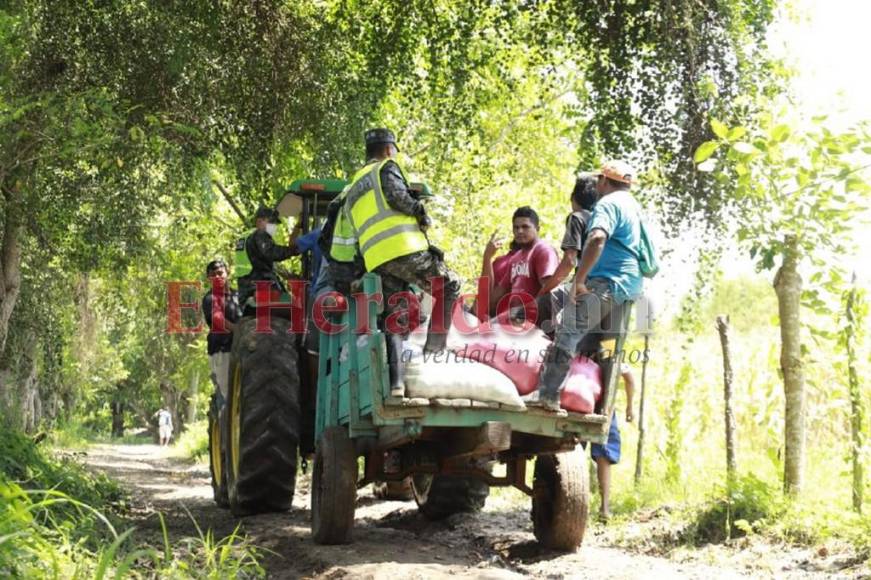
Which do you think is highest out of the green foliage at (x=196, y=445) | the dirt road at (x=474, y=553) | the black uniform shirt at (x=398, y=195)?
the black uniform shirt at (x=398, y=195)

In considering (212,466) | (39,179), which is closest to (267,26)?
(39,179)

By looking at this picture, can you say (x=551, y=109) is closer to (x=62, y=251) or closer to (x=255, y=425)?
(x=62, y=251)

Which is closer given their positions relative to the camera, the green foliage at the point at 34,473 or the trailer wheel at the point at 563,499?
the trailer wheel at the point at 563,499

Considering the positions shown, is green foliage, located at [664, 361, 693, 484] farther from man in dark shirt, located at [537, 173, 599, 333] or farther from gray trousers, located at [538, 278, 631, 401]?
gray trousers, located at [538, 278, 631, 401]

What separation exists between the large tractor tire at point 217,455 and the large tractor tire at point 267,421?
4.03ft

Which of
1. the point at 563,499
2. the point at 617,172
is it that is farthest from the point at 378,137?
the point at 563,499

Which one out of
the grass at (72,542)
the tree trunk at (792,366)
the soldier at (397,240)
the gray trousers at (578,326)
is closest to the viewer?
the grass at (72,542)

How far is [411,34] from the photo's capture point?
11664mm

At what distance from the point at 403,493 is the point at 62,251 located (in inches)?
362

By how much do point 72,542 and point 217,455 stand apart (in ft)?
14.7

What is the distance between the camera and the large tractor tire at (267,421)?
25.5ft

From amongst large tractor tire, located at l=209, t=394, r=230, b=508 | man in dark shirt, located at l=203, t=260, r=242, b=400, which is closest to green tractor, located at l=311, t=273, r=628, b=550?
large tractor tire, located at l=209, t=394, r=230, b=508

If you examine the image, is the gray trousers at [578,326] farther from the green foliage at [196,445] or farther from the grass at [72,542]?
the green foliage at [196,445]

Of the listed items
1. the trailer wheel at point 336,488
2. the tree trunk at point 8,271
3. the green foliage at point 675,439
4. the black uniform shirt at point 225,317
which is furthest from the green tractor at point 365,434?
the tree trunk at point 8,271
